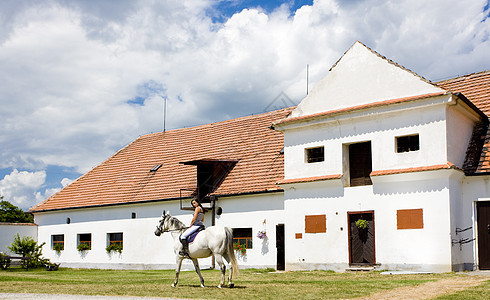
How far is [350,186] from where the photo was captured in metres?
23.0

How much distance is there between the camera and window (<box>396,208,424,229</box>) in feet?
67.6

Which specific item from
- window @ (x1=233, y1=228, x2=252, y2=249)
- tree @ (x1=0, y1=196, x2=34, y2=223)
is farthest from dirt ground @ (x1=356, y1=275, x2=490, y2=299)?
tree @ (x1=0, y1=196, x2=34, y2=223)

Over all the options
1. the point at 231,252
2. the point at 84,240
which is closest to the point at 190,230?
the point at 231,252

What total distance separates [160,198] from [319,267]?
34.5 ft

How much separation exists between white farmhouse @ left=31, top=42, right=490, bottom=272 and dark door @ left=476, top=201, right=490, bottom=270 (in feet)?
0.12

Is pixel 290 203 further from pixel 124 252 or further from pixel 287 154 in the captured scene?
pixel 124 252

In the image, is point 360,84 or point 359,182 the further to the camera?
point 359,182

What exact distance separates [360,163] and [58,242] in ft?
69.1

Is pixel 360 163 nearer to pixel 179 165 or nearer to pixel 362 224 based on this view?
pixel 362 224

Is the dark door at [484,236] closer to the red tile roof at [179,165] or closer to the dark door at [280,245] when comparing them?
the dark door at [280,245]

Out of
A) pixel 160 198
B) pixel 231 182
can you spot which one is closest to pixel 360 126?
pixel 231 182

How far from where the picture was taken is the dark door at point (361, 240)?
2194cm

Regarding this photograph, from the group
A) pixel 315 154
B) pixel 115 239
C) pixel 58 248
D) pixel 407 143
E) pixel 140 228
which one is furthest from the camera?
pixel 58 248

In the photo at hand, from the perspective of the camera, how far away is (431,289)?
14.2 metres
